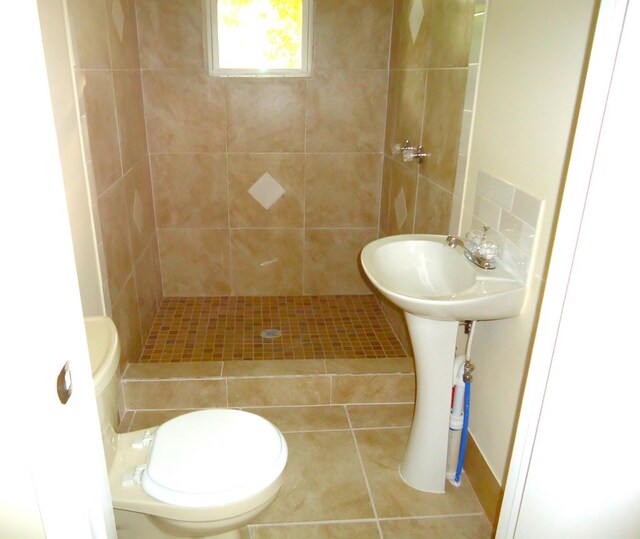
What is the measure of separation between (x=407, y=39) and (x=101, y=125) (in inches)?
60.1

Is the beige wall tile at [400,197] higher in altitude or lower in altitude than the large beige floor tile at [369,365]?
higher

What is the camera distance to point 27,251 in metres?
0.63

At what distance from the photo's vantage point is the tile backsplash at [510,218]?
156 cm

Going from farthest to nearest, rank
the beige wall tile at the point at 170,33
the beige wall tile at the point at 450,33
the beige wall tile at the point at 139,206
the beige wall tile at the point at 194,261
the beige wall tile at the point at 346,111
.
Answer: the beige wall tile at the point at 194,261
the beige wall tile at the point at 346,111
the beige wall tile at the point at 170,33
the beige wall tile at the point at 139,206
the beige wall tile at the point at 450,33

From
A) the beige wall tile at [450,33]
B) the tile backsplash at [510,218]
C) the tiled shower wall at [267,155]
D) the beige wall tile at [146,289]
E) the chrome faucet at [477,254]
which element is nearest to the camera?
the tile backsplash at [510,218]

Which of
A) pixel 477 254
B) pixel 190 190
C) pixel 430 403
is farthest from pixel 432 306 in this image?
pixel 190 190

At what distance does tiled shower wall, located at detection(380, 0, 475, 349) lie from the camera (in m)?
2.07

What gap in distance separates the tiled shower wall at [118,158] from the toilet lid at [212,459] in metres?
0.80

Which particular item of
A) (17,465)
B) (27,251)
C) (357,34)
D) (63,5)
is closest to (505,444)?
(17,465)

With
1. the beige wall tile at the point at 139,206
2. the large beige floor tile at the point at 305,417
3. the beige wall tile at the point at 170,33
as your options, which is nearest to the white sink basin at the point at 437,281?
the large beige floor tile at the point at 305,417

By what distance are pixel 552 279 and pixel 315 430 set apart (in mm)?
1577

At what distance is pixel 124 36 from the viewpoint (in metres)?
2.57

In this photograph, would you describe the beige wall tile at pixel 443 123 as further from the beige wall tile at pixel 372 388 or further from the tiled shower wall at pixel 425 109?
the beige wall tile at pixel 372 388

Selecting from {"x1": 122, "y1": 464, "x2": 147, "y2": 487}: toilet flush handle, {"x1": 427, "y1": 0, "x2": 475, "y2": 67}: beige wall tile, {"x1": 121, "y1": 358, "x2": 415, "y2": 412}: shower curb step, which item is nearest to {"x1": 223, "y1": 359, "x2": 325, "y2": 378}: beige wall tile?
{"x1": 121, "y1": 358, "x2": 415, "y2": 412}: shower curb step
